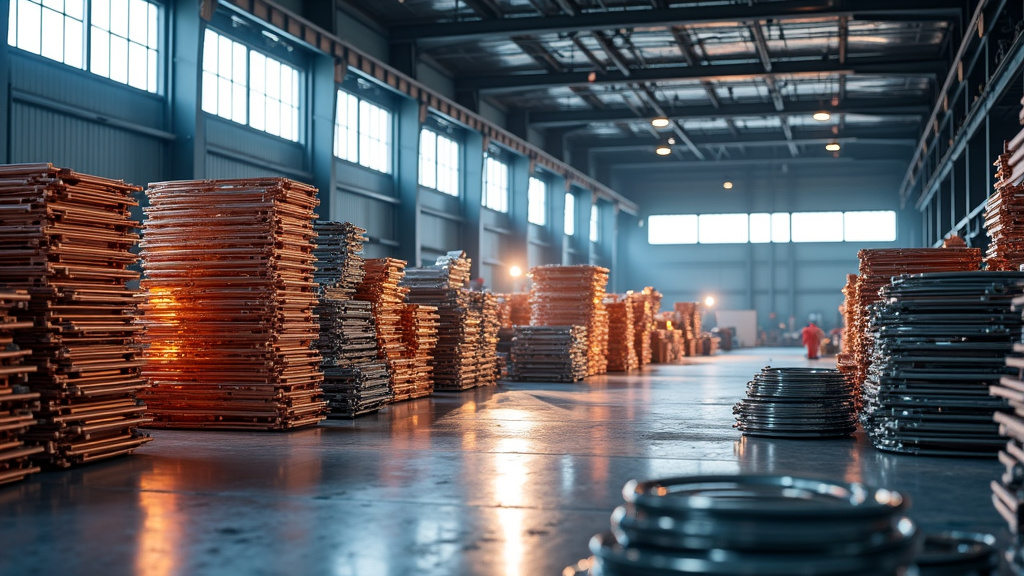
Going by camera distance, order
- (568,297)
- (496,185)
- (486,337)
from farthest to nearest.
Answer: (496,185) < (568,297) < (486,337)

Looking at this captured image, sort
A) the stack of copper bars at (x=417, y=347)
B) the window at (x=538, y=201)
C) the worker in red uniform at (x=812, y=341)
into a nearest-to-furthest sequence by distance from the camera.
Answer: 1. the stack of copper bars at (x=417, y=347)
2. the worker in red uniform at (x=812, y=341)
3. the window at (x=538, y=201)

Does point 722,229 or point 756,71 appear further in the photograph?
point 722,229

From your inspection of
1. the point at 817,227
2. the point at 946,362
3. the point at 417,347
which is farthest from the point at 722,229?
the point at 946,362

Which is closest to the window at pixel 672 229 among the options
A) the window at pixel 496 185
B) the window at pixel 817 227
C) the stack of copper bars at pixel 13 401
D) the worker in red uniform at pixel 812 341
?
the window at pixel 817 227

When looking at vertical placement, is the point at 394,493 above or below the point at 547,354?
below

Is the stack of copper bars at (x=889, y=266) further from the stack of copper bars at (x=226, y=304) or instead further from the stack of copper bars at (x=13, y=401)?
the stack of copper bars at (x=13, y=401)

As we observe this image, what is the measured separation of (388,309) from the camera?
14336 mm

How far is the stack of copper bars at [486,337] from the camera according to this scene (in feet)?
60.8

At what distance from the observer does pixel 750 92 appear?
35.0 meters

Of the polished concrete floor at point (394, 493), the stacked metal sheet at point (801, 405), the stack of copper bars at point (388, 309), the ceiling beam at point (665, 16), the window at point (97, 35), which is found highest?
the ceiling beam at point (665, 16)

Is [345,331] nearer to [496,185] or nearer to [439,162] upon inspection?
[439,162]

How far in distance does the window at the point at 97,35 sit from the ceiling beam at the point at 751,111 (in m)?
20.3

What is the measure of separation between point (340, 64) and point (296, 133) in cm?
186

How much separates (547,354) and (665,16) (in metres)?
9.36
